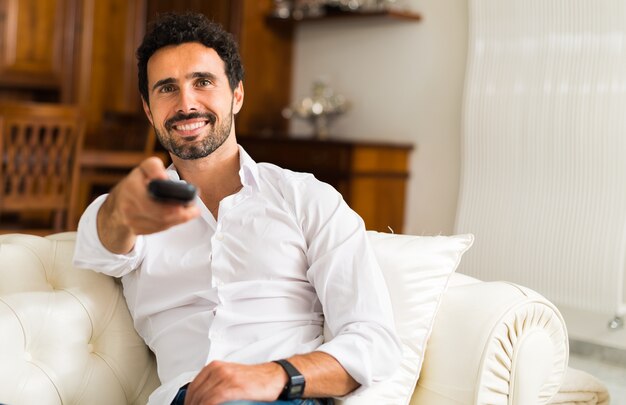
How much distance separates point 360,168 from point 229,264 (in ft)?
8.82

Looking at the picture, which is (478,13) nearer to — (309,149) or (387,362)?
(309,149)

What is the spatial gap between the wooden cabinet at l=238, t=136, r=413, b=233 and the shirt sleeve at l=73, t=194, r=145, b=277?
8.70ft

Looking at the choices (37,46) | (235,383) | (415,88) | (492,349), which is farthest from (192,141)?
(37,46)

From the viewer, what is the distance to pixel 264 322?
5.40 ft

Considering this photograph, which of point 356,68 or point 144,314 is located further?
point 356,68

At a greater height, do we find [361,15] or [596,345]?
[361,15]

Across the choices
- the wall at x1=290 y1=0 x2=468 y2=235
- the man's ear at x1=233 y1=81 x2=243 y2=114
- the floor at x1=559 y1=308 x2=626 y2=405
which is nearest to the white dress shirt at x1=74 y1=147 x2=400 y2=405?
the man's ear at x1=233 y1=81 x2=243 y2=114

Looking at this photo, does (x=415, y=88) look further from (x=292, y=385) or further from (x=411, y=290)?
(x=292, y=385)

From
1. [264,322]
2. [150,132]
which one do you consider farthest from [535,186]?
[264,322]

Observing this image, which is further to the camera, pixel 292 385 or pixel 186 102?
pixel 186 102

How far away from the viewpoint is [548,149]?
3.87m

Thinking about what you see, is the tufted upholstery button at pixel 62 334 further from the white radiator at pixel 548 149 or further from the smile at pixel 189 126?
the white radiator at pixel 548 149

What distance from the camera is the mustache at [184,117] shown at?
1763 millimetres

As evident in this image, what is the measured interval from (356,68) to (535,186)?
1.34 m
